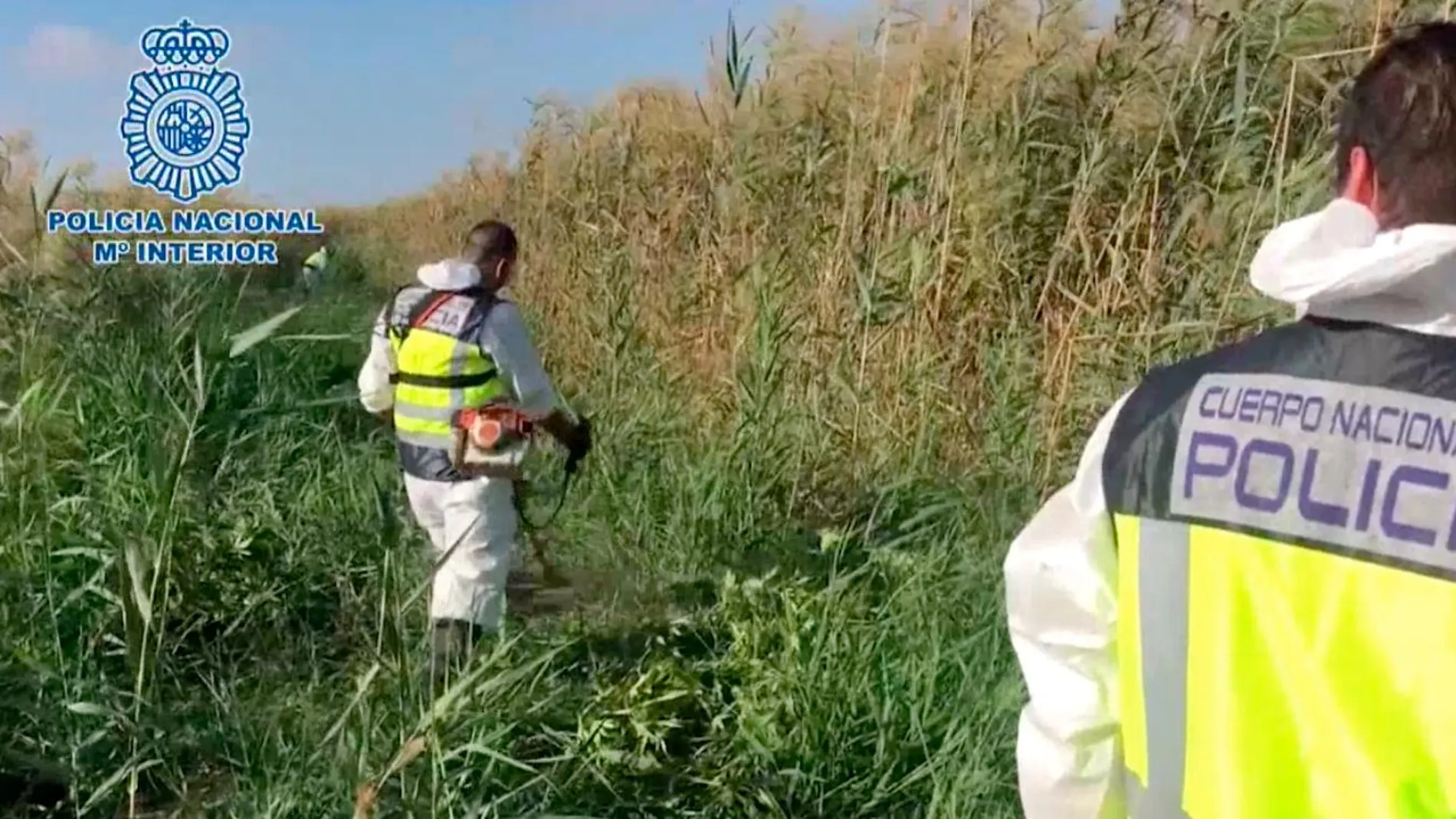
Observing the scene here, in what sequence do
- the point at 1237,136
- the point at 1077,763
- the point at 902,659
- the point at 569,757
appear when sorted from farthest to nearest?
the point at 1237,136 < the point at 902,659 < the point at 569,757 < the point at 1077,763

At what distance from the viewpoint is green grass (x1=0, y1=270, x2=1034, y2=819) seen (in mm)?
3252

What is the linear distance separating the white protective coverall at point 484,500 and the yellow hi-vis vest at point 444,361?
0.12ft

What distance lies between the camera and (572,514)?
6.13 meters

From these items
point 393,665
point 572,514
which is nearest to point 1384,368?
point 393,665

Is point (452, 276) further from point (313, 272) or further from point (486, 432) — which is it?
point (313, 272)

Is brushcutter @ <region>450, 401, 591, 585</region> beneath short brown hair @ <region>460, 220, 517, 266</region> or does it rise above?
beneath

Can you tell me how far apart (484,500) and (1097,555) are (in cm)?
334

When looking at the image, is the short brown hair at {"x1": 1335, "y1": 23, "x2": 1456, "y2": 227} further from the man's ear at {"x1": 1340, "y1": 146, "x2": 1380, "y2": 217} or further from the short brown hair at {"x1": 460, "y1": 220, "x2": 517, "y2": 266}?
the short brown hair at {"x1": 460, "y1": 220, "x2": 517, "y2": 266}

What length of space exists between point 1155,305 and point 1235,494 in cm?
333

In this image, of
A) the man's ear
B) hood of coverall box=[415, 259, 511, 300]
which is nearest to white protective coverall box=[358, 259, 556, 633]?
hood of coverall box=[415, 259, 511, 300]

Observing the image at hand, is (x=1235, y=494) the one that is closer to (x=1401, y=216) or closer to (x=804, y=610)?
(x=1401, y=216)

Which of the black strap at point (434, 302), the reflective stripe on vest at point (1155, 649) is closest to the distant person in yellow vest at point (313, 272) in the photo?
the black strap at point (434, 302)

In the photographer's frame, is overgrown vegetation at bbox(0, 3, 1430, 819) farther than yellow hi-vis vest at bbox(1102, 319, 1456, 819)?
Yes

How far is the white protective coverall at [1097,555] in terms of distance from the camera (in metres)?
1.34
